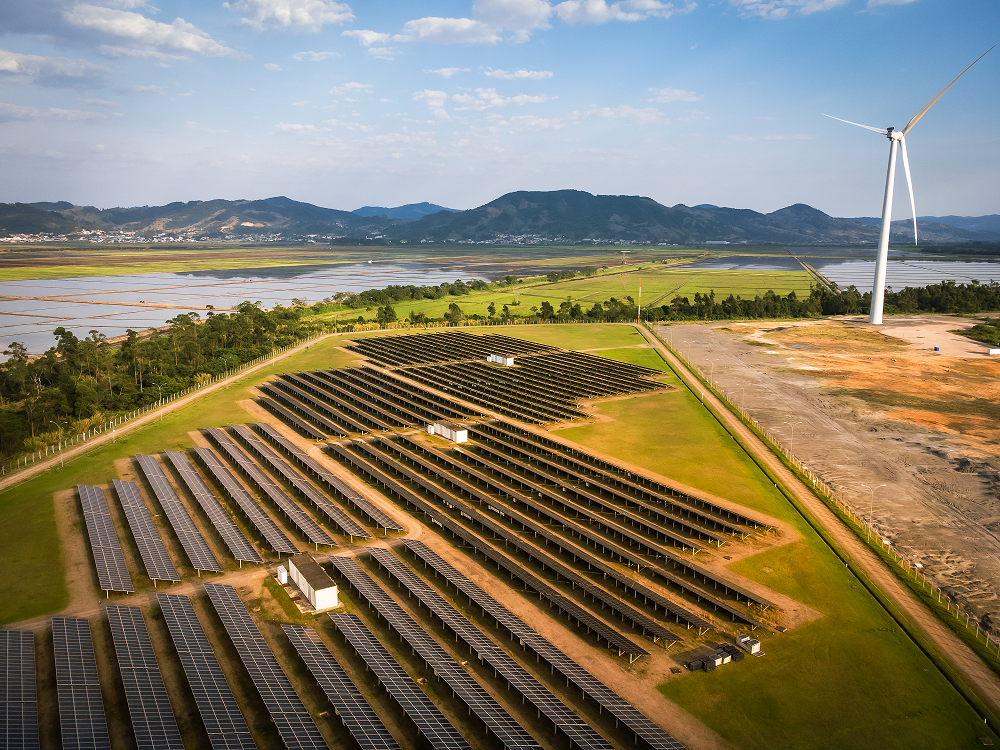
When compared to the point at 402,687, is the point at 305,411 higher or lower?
higher

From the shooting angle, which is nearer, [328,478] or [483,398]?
[328,478]

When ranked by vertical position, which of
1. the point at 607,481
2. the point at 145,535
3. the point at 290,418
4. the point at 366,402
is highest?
the point at 366,402

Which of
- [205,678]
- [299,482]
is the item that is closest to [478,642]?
[205,678]

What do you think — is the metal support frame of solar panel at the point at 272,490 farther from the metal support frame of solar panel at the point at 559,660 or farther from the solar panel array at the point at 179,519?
the metal support frame of solar panel at the point at 559,660

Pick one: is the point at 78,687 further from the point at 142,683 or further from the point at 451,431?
the point at 451,431

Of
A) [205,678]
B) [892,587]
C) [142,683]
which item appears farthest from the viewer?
[892,587]

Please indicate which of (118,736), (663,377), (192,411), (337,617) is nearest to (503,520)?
(337,617)

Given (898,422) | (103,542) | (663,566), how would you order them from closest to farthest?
1. (663,566)
2. (103,542)
3. (898,422)
